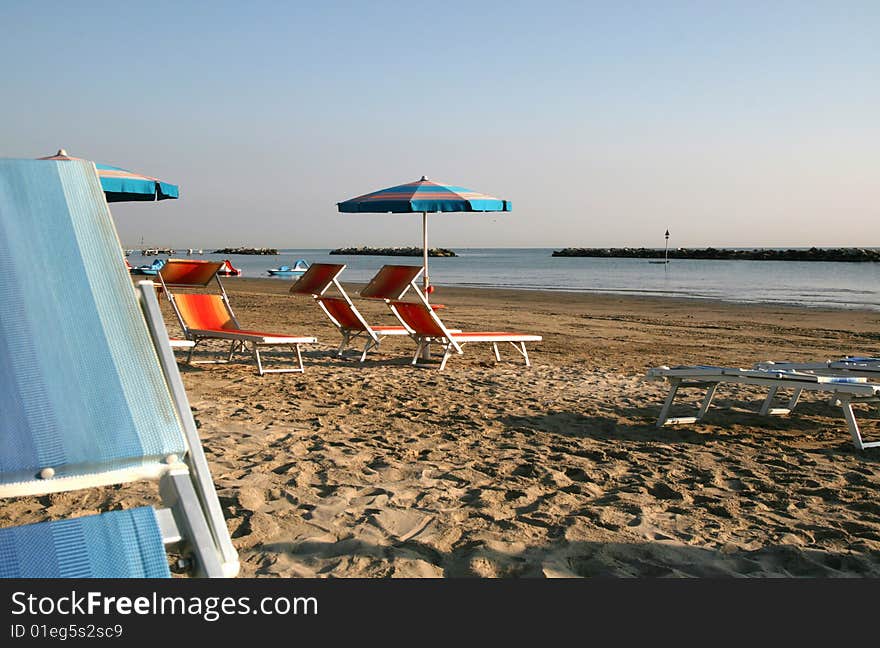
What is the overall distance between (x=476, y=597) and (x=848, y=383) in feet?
12.8

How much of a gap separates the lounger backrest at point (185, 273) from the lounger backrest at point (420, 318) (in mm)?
2026

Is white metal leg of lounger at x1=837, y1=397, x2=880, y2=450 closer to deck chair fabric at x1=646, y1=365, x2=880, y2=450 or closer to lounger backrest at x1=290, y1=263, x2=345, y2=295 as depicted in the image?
deck chair fabric at x1=646, y1=365, x2=880, y2=450

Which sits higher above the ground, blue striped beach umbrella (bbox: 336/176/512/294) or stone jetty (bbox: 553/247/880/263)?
blue striped beach umbrella (bbox: 336/176/512/294)

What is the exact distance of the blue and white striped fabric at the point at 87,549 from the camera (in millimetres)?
1308

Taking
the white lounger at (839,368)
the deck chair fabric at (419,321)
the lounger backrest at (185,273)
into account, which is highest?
the lounger backrest at (185,273)

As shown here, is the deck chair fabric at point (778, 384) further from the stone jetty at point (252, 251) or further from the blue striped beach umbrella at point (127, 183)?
the stone jetty at point (252, 251)

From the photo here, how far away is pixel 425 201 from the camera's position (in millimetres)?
9477

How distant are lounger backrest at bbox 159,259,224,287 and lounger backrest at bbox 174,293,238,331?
0.44m

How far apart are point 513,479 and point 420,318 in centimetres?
414

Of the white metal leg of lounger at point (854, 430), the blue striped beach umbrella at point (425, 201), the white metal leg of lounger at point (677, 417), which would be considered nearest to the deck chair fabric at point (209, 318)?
the blue striped beach umbrella at point (425, 201)

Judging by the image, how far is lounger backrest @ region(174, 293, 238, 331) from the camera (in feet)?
25.8

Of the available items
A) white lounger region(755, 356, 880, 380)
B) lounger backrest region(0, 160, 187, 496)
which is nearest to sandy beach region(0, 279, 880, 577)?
white lounger region(755, 356, 880, 380)

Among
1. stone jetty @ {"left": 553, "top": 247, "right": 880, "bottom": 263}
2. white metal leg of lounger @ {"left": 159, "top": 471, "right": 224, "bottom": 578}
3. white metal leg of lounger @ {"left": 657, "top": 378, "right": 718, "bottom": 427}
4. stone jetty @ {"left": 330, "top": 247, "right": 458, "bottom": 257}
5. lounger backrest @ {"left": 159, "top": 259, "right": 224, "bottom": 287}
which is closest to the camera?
white metal leg of lounger @ {"left": 159, "top": 471, "right": 224, "bottom": 578}

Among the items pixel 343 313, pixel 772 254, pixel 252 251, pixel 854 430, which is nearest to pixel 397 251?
pixel 252 251
